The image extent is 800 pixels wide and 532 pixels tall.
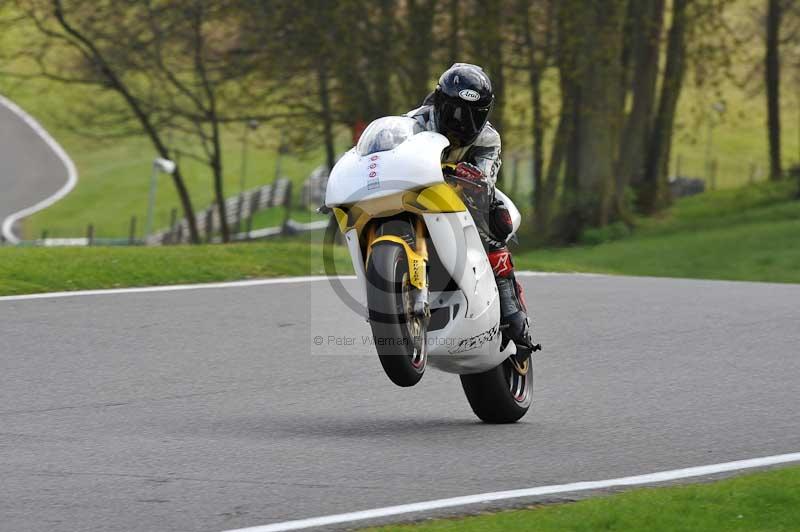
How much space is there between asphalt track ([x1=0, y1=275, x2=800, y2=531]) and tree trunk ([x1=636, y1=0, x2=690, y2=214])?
68.1ft

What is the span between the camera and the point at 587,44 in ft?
89.7

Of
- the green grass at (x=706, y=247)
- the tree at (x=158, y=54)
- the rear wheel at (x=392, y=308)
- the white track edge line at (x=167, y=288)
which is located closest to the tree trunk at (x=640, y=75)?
the green grass at (x=706, y=247)

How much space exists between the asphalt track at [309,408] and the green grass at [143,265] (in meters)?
0.74

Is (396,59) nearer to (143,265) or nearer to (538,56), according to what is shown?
(538,56)

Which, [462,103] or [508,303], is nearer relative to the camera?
[462,103]

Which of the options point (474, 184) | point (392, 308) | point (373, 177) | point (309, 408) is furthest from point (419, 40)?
point (392, 308)

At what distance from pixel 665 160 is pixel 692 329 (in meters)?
25.7

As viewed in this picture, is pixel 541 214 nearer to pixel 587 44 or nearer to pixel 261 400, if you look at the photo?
pixel 587 44

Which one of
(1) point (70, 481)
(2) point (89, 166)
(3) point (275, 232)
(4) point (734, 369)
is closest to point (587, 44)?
(4) point (734, 369)

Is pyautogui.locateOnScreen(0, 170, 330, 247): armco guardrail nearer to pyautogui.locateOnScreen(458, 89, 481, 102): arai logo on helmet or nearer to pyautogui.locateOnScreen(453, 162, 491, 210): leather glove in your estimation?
pyautogui.locateOnScreen(453, 162, 491, 210): leather glove

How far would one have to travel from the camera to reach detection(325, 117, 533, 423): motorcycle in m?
6.74

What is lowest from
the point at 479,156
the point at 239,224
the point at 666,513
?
the point at 666,513

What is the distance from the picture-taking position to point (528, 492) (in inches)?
232

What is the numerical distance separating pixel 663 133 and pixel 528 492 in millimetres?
30828
